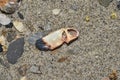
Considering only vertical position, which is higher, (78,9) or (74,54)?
(78,9)

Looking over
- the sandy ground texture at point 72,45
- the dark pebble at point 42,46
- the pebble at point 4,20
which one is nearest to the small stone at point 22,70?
the sandy ground texture at point 72,45

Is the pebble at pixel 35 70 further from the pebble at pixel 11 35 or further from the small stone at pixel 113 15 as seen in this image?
the small stone at pixel 113 15

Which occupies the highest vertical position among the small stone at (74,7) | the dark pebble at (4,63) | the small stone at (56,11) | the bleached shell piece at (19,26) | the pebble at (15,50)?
the small stone at (74,7)

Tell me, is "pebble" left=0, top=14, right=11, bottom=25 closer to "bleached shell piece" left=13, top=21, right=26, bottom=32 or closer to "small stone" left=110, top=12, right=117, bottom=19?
"bleached shell piece" left=13, top=21, right=26, bottom=32

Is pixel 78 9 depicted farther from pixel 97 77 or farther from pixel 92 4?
pixel 97 77

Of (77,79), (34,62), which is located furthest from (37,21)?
(77,79)

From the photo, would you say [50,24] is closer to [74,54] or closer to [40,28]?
[40,28]

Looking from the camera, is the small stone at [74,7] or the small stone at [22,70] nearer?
the small stone at [22,70]
